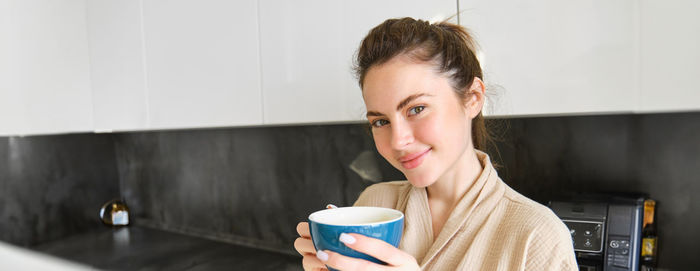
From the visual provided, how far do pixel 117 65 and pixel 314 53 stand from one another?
1012 millimetres

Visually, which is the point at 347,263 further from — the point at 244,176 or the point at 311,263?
the point at 244,176

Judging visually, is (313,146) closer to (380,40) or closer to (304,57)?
(304,57)

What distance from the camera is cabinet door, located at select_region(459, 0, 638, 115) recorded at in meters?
0.84

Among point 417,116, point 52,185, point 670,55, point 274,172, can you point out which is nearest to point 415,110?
point 417,116

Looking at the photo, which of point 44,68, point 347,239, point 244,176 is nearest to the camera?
point 347,239

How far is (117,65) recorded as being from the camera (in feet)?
5.85

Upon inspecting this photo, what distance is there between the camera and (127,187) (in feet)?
7.81

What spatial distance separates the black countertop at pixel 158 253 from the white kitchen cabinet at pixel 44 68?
1.76 ft

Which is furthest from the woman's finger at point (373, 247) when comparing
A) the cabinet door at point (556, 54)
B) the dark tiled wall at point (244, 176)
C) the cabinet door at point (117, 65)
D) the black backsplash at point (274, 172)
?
the cabinet door at point (117, 65)

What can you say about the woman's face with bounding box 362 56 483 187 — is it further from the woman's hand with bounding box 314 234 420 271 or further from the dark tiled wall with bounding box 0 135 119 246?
the dark tiled wall with bounding box 0 135 119 246

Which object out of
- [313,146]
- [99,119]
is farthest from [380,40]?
[99,119]

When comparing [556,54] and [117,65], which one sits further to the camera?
[117,65]

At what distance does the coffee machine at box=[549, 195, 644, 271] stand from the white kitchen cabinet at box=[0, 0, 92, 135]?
73.6 inches

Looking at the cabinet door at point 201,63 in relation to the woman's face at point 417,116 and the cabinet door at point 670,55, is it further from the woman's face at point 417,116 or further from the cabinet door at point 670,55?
the cabinet door at point 670,55
